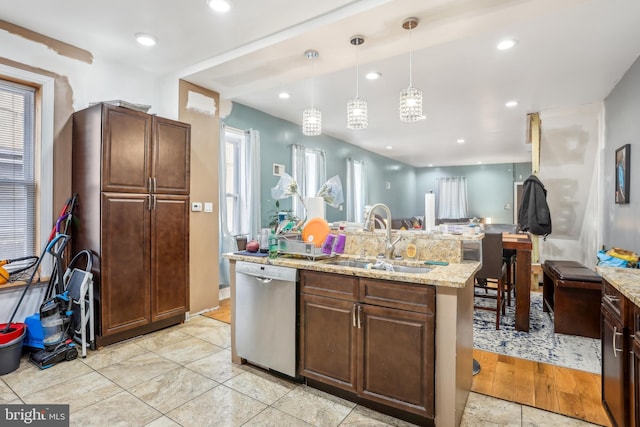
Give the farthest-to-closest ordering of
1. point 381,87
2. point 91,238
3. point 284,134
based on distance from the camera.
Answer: point 284,134, point 381,87, point 91,238

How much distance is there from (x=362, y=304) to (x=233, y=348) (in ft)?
4.09

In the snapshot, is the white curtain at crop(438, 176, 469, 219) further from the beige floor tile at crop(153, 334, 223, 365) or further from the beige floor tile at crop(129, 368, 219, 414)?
the beige floor tile at crop(129, 368, 219, 414)

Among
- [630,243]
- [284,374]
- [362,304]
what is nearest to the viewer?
[362,304]

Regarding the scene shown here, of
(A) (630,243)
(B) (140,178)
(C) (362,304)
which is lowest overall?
(C) (362,304)

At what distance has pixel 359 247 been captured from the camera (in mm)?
2637

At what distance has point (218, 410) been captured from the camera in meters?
2.00

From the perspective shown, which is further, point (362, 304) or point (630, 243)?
point (630, 243)

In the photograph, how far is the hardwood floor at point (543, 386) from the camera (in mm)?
2025

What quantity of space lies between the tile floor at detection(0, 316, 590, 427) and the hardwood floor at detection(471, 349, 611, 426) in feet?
0.34

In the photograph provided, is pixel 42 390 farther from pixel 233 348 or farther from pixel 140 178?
pixel 140 178

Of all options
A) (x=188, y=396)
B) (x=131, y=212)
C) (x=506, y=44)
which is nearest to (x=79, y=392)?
(x=188, y=396)

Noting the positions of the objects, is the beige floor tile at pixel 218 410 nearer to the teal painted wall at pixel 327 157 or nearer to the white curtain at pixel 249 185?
the white curtain at pixel 249 185

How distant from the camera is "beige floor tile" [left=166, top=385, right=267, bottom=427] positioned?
6.23 ft

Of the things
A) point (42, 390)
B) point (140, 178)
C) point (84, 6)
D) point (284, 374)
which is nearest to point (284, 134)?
point (140, 178)
